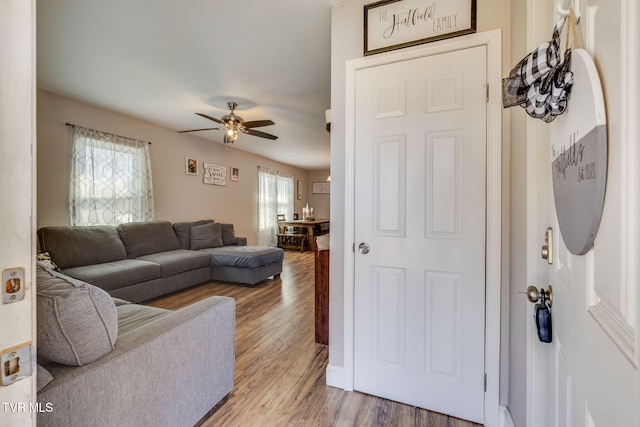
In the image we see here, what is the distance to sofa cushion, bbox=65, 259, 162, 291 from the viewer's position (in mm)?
2779

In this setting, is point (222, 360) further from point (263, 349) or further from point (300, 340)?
point (300, 340)

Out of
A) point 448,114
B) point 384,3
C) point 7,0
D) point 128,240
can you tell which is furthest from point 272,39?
point 128,240

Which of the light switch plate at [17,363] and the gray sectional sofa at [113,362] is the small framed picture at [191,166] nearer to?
the gray sectional sofa at [113,362]

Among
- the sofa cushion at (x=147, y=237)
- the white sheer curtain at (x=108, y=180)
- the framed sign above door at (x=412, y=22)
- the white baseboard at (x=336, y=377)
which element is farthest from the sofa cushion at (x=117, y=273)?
the framed sign above door at (x=412, y=22)

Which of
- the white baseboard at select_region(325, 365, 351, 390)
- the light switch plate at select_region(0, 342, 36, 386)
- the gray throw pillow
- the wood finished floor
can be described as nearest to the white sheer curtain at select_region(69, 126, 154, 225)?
the gray throw pillow

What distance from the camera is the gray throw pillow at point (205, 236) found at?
175 inches

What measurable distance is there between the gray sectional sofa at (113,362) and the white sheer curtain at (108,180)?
2.90 m

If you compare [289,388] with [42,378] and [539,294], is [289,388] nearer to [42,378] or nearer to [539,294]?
[42,378]

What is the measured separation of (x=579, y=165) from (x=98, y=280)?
3652 millimetres

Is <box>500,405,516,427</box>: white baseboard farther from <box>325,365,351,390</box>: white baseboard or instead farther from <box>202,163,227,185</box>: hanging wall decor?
<box>202,163,227,185</box>: hanging wall decor

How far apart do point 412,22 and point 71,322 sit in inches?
84.4

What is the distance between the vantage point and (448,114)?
4.85ft

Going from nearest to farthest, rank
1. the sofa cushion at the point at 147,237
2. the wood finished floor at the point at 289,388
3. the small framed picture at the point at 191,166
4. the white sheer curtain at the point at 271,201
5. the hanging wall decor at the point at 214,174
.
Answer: the wood finished floor at the point at 289,388, the sofa cushion at the point at 147,237, the small framed picture at the point at 191,166, the hanging wall decor at the point at 214,174, the white sheer curtain at the point at 271,201

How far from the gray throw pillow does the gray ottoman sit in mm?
184
